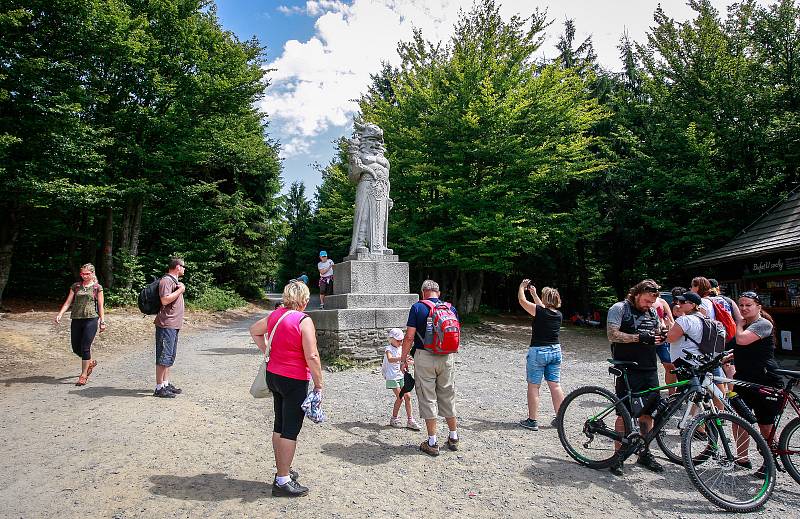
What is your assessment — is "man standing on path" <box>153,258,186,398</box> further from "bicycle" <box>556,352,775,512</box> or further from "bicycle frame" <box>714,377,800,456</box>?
"bicycle frame" <box>714,377,800,456</box>

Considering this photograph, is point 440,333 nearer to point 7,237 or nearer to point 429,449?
point 429,449

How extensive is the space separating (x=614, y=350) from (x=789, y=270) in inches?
395

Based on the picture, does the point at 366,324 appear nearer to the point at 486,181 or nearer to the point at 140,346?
the point at 140,346

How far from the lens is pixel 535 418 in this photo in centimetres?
566

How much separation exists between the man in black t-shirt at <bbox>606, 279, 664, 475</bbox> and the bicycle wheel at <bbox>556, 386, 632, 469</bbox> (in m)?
0.11

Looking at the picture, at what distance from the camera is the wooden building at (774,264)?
36.8ft

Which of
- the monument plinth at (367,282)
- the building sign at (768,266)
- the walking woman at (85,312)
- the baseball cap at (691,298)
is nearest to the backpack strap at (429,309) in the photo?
the baseball cap at (691,298)

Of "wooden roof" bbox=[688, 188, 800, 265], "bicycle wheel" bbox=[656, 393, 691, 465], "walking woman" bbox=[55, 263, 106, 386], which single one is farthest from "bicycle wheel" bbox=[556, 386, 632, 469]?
"wooden roof" bbox=[688, 188, 800, 265]

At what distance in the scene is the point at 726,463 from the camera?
12.6 feet

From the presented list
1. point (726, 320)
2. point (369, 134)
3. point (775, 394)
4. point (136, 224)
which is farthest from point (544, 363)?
point (136, 224)

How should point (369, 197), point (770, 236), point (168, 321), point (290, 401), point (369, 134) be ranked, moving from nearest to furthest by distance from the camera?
point (290, 401) → point (168, 321) → point (369, 197) → point (369, 134) → point (770, 236)

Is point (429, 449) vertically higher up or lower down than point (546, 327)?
lower down

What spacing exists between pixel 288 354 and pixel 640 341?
10.9ft

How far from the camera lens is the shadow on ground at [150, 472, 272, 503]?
12.2 ft
